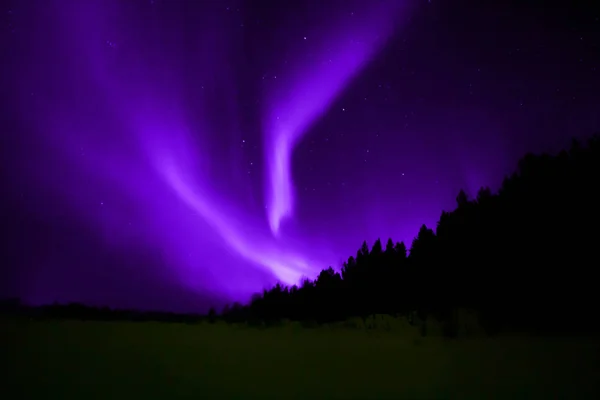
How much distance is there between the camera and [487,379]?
4.44 metres

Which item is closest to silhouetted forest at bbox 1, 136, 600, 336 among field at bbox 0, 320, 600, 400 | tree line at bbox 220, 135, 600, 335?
tree line at bbox 220, 135, 600, 335

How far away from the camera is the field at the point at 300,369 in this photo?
3.98m

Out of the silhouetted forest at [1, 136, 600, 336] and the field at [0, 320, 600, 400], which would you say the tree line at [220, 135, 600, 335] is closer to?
the silhouetted forest at [1, 136, 600, 336]

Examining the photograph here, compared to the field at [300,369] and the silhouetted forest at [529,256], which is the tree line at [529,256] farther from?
the field at [300,369]

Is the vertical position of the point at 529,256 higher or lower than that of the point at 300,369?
higher

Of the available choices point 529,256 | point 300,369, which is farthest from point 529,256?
point 300,369

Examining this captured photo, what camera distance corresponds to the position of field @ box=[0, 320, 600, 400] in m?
3.98

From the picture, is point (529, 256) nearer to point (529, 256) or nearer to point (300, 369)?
point (529, 256)

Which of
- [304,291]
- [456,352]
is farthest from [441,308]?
[304,291]

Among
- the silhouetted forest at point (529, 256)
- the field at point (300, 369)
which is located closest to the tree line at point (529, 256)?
the silhouetted forest at point (529, 256)

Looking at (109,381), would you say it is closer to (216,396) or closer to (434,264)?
(216,396)

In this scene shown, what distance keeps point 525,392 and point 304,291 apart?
1263 inches

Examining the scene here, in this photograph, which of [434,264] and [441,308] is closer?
[441,308]

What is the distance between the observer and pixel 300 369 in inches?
194
